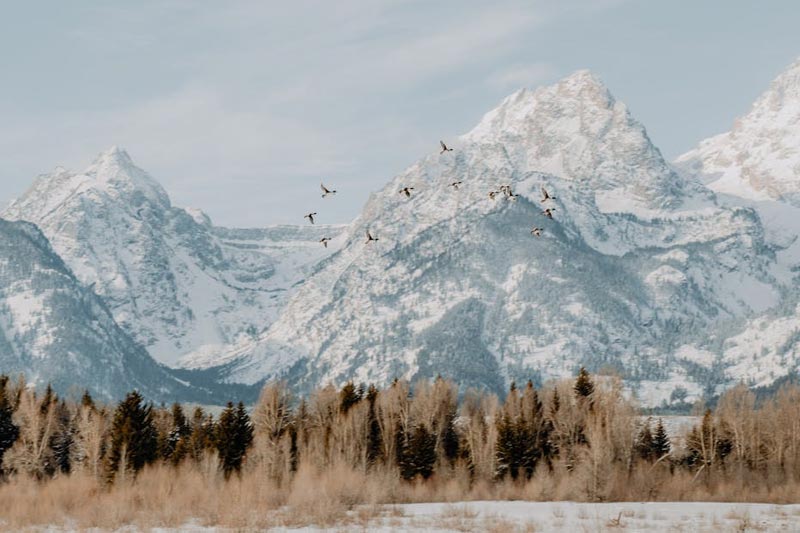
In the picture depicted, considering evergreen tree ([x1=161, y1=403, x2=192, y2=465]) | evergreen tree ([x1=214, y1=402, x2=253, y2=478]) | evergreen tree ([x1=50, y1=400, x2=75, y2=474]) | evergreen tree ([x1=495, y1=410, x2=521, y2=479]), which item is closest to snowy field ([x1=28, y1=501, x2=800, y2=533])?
evergreen tree ([x1=495, y1=410, x2=521, y2=479])

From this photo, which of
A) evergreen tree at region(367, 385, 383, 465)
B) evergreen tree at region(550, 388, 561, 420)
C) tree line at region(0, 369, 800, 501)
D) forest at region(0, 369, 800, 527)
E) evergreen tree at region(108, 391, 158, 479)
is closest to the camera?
→ forest at region(0, 369, 800, 527)

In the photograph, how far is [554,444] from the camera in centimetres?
10900

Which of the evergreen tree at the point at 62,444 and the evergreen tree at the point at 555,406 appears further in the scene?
the evergreen tree at the point at 555,406

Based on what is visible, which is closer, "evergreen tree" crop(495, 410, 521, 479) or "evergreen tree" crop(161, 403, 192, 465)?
"evergreen tree" crop(495, 410, 521, 479)

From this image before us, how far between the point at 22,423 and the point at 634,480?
213ft

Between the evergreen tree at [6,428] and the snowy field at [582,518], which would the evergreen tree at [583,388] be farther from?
the snowy field at [582,518]

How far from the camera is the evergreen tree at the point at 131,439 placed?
9006cm

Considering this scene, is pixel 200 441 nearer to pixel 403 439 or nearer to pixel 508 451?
pixel 403 439

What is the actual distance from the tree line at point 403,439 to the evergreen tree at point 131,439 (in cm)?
13

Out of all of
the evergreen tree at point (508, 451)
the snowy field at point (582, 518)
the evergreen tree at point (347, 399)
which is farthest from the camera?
the evergreen tree at point (347, 399)

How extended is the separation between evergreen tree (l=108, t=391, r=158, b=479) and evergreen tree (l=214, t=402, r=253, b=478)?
264 inches

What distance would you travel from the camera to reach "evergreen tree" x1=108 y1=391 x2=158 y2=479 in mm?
90062

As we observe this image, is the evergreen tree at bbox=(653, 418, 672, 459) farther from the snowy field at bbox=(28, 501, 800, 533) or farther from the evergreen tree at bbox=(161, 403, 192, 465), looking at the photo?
the snowy field at bbox=(28, 501, 800, 533)

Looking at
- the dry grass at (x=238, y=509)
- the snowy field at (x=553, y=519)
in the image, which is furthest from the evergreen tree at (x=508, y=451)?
the snowy field at (x=553, y=519)
